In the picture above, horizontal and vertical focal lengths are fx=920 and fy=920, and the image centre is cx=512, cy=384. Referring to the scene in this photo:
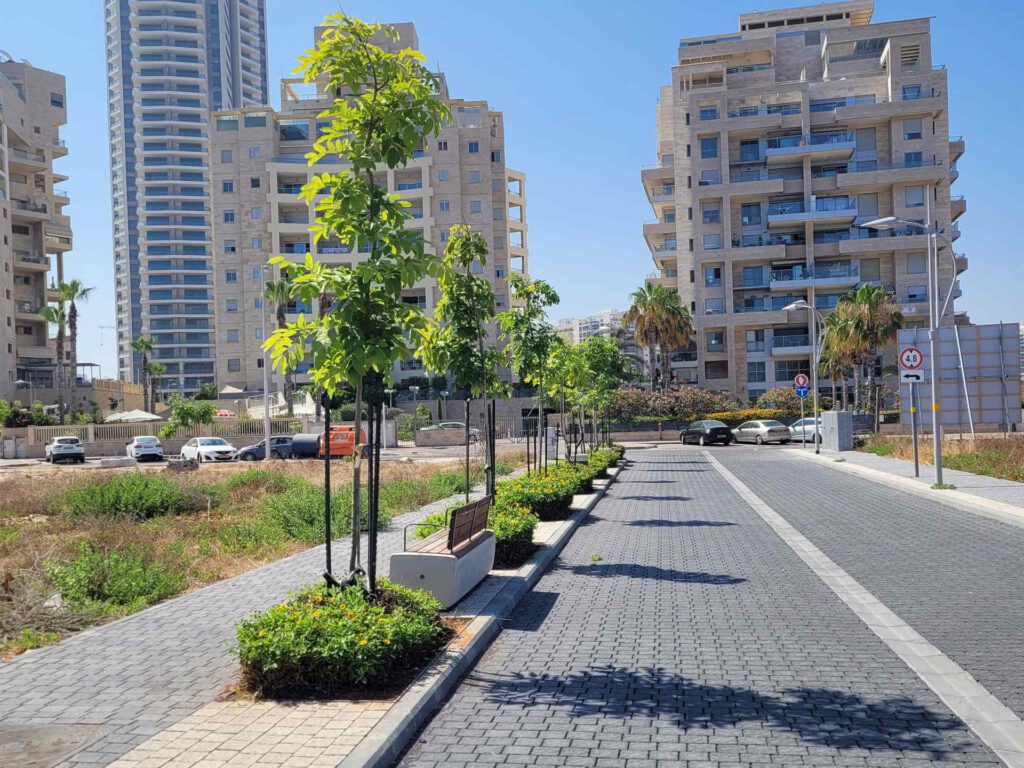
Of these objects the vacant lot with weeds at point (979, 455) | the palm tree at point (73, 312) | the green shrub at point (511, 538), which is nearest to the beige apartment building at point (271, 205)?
the palm tree at point (73, 312)

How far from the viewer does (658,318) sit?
209ft

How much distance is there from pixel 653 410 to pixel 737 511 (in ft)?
140

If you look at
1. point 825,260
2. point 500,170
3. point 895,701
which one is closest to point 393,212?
point 895,701

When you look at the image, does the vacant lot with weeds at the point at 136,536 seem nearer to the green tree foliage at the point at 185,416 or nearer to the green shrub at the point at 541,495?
the green shrub at the point at 541,495

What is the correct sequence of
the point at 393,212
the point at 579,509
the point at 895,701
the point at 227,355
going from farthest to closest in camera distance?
the point at 227,355, the point at 579,509, the point at 393,212, the point at 895,701

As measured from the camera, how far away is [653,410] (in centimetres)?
6028

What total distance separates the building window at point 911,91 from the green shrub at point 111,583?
238 feet

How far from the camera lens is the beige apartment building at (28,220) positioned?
7194cm

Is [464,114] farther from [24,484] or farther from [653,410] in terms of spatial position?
[24,484]

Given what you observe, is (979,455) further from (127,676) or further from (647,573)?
(127,676)

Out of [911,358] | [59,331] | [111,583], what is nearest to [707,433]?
[911,358]

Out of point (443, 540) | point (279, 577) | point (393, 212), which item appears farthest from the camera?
point (279, 577)

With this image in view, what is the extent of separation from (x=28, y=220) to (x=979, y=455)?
7597 centimetres

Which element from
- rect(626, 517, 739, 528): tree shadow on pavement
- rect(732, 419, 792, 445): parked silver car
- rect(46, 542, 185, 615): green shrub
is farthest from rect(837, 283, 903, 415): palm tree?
A: rect(46, 542, 185, 615): green shrub
